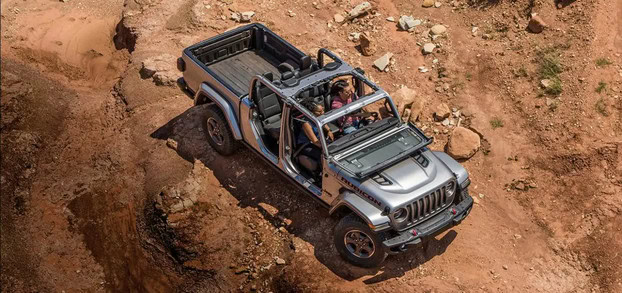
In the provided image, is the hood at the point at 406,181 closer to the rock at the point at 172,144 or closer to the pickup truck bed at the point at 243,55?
the pickup truck bed at the point at 243,55

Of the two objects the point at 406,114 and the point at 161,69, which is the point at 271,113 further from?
the point at 161,69

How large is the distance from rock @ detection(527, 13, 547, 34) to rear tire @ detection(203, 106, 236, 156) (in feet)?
20.7

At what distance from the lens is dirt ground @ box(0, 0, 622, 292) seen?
9.28m

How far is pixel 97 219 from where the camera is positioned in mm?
10352

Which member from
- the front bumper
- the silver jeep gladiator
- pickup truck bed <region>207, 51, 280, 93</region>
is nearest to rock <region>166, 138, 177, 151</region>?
the silver jeep gladiator

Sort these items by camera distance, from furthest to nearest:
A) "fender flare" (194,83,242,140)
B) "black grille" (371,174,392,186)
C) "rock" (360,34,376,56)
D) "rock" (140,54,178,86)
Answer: "rock" (360,34,376,56) < "rock" (140,54,178,86) < "fender flare" (194,83,242,140) < "black grille" (371,174,392,186)

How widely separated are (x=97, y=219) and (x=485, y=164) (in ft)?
21.4

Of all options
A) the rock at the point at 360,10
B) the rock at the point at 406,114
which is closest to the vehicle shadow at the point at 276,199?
the rock at the point at 406,114

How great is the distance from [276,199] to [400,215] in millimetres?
2472

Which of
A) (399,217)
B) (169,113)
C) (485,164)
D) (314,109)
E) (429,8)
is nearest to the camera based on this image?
(399,217)

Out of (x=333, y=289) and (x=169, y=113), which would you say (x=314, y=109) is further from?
(x=169, y=113)

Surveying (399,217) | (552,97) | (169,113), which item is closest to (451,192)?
(399,217)

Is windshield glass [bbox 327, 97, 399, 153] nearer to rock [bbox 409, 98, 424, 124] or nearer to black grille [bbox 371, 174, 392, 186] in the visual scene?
black grille [bbox 371, 174, 392, 186]

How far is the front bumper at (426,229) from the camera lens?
8.20 metres
